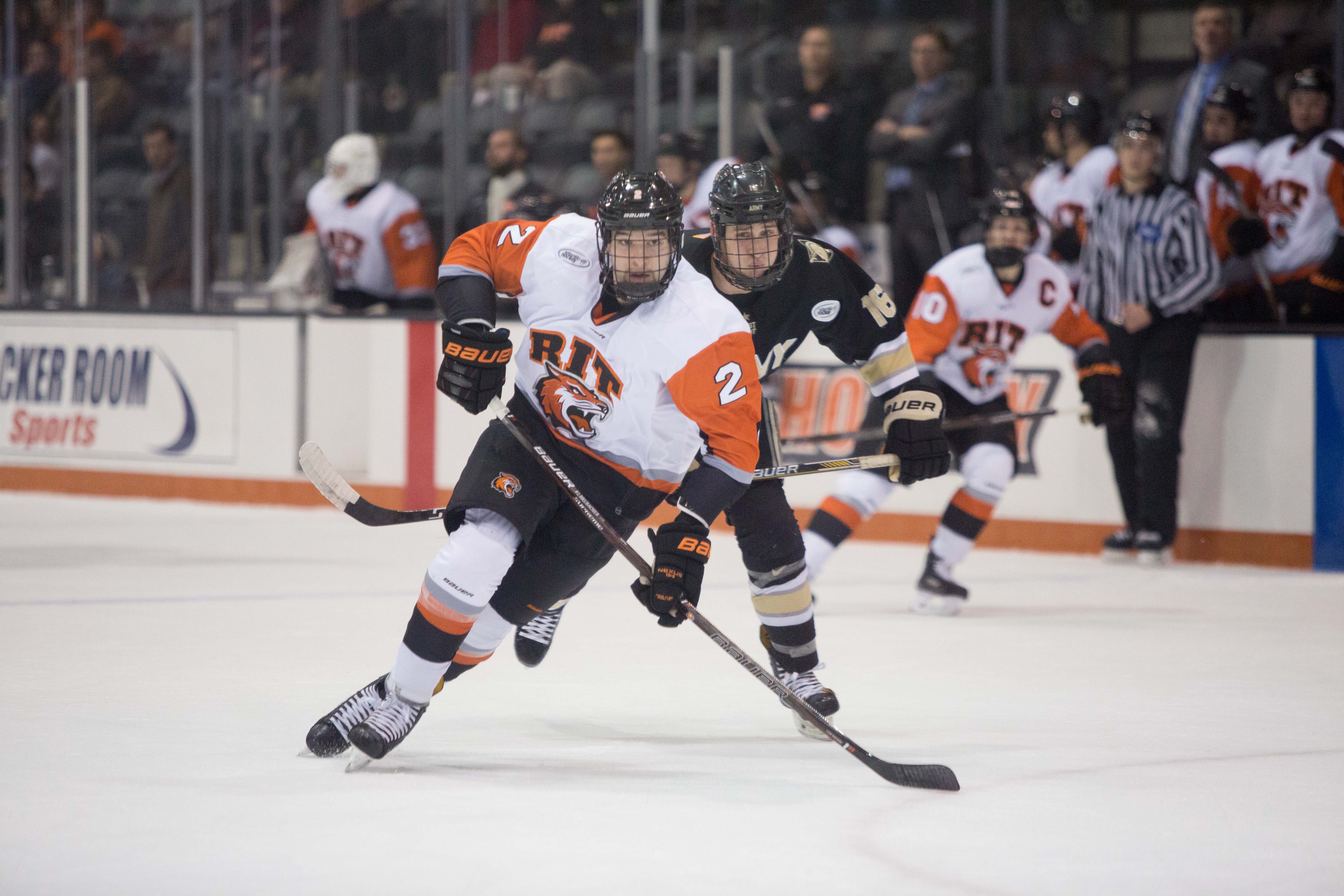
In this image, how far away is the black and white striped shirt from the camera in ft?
19.4

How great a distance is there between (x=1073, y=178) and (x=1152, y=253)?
2.00 feet

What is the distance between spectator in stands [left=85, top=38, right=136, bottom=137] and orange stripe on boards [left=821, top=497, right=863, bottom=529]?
5038 millimetres

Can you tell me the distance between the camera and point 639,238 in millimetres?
2795

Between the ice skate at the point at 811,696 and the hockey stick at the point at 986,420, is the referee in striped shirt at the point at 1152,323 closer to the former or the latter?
the hockey stick at the point at 986,420

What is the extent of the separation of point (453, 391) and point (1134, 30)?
5.25m

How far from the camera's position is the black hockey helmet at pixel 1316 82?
19.2 feet

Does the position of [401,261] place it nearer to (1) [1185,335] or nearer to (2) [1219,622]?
(1) [1185,335]

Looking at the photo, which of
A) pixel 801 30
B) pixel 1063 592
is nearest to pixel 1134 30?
pixel 801 30

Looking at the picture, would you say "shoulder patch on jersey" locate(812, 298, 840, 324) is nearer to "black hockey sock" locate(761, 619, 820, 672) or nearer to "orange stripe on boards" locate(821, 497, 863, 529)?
"black hockey sock" locate(761, 619, 820, 672)

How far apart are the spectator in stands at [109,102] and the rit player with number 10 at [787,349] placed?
570cm

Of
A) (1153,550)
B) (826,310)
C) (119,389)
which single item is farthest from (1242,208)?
(119,389)

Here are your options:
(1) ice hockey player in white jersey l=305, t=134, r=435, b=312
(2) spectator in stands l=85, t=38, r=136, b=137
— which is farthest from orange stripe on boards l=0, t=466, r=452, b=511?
(2) spectator in stands l=85, t=38, r=136, b=137

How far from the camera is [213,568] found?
18.4 ft

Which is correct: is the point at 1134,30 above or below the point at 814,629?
above
